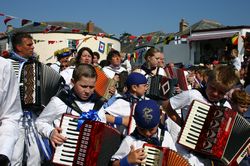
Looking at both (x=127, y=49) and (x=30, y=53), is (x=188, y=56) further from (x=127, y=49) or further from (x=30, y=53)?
(x=30, y=53)

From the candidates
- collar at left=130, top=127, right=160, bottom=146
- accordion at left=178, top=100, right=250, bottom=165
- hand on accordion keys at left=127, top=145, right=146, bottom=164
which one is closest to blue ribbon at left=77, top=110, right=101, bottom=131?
collar at left=130, top=127, right=160, bottom=146

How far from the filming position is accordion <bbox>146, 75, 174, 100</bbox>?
21.4 ft

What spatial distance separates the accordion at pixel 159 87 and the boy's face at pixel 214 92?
2064 mm

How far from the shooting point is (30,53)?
5.56 m

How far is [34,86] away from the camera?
5016 mm

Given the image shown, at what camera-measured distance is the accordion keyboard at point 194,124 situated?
411 cm

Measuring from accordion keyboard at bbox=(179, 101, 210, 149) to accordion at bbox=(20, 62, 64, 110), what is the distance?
6.51 feet

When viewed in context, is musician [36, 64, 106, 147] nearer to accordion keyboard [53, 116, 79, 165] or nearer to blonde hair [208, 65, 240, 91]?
accordion keyboard [53, 116, 79, 165]

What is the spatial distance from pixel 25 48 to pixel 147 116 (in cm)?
255

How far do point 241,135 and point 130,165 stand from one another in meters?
1.34

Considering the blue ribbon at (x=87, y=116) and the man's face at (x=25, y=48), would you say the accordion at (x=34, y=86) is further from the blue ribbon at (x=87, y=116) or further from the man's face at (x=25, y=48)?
the blue ribbon at (x=87, y=116)

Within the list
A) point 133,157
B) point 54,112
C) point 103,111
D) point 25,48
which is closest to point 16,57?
point 25,48

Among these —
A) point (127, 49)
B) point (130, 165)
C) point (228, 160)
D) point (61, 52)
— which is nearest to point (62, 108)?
point (130, 165)

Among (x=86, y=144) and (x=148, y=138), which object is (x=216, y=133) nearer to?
(x=148, y=138)
